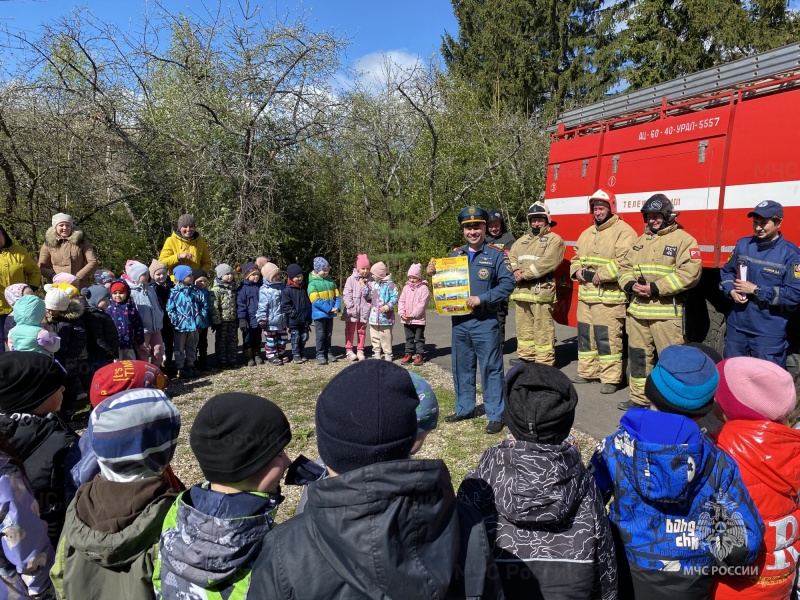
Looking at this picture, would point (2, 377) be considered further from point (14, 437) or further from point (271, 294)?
point (271, 294)

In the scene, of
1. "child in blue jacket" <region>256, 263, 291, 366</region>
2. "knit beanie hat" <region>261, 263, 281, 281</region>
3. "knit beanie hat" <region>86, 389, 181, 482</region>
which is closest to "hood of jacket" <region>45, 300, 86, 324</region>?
"child in blue jacket" <region>256, 263, 291, 366</region>

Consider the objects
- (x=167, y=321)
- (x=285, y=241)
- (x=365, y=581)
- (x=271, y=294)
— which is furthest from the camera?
(x=285, y=241)

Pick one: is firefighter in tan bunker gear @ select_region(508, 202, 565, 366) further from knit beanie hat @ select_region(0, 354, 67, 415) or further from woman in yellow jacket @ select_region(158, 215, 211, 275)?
knit beanie hat @ select_region(0, 354, 67, 415)

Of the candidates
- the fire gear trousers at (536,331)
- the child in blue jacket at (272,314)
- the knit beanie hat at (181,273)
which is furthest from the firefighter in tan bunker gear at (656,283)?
the knit beanie hat at (181,273)

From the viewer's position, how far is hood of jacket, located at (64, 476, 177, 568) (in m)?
1.91

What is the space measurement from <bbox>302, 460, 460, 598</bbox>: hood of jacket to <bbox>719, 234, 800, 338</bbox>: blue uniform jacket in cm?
486

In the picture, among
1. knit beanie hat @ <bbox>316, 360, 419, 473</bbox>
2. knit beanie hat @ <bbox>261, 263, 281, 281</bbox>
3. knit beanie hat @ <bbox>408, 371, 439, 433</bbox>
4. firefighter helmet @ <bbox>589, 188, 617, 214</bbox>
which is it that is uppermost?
firefighter helmet @ <bbox>589, 188, 617, 214</bbox>

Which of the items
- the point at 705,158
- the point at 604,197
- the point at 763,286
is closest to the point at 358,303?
the point at 604,197

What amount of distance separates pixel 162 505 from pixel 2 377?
1.25 meters

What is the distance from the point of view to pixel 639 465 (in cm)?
210

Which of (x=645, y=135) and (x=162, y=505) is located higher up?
(x=645, y=135)

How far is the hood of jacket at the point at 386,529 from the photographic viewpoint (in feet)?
4.25

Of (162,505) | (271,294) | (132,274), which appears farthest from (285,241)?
(162,505)

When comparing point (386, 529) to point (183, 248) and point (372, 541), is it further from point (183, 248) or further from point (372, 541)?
point (183, 248)
